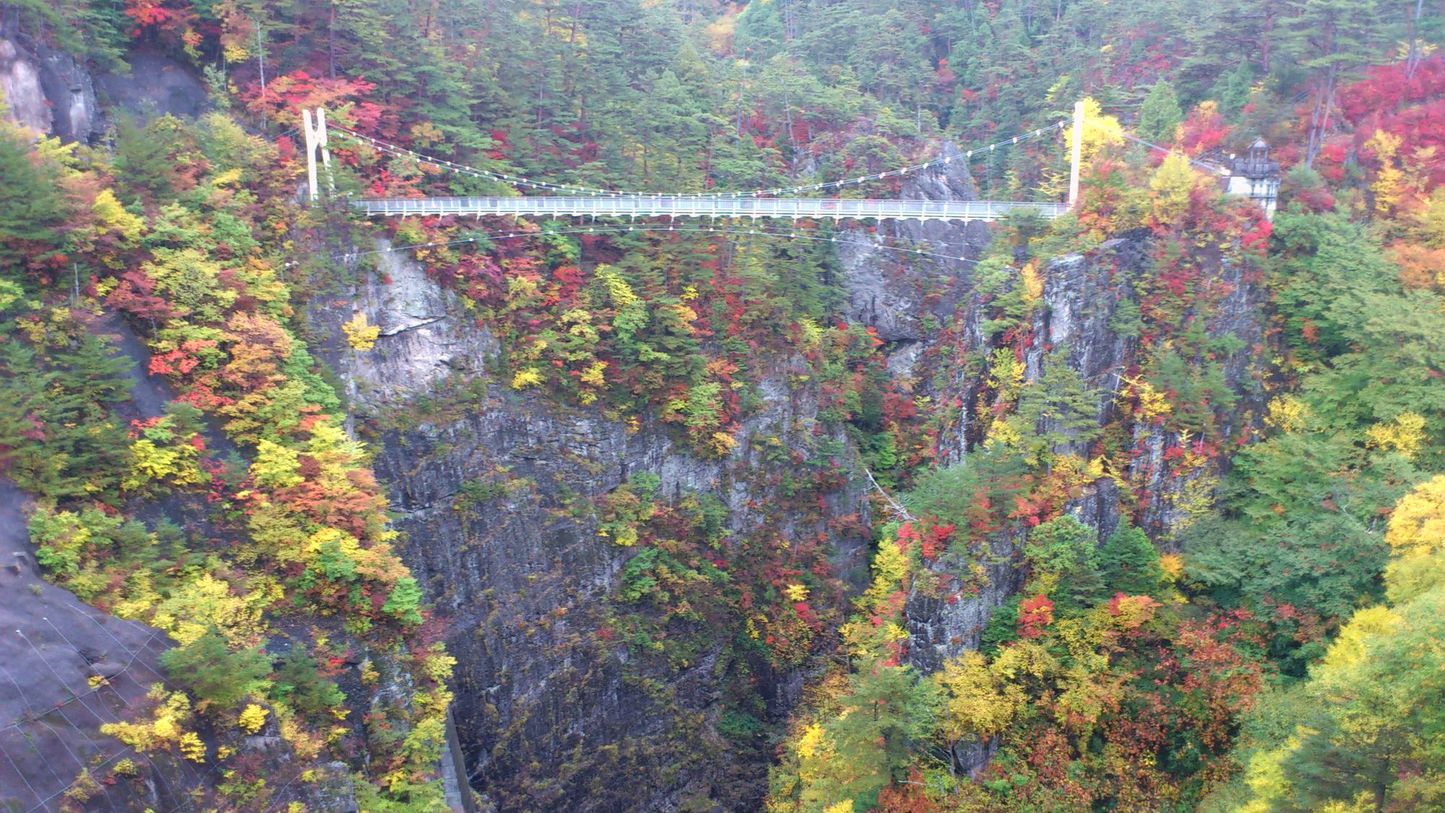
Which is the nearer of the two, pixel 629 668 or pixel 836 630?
pixel 629 668

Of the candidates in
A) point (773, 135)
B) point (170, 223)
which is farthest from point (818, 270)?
point (170, 223)

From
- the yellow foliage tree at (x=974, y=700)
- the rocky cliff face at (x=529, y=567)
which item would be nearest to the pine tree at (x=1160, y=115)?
the rocky cliff face at (x=529, y=567)

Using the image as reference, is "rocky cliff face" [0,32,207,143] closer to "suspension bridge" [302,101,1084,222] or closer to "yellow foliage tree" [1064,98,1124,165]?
"suspension bridge" [302,101,1084,222]

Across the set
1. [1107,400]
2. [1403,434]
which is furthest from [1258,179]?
[1403,434]

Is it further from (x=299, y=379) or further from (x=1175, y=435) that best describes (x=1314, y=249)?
(x=299, y=379)

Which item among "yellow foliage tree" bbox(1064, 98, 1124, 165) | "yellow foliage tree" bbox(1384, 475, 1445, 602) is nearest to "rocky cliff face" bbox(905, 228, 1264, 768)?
"yellow foliage tree" bbox(1384, 475, 1445, 602)

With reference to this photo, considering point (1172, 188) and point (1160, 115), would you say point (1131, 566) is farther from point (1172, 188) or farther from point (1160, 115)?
point (1160, 115)
